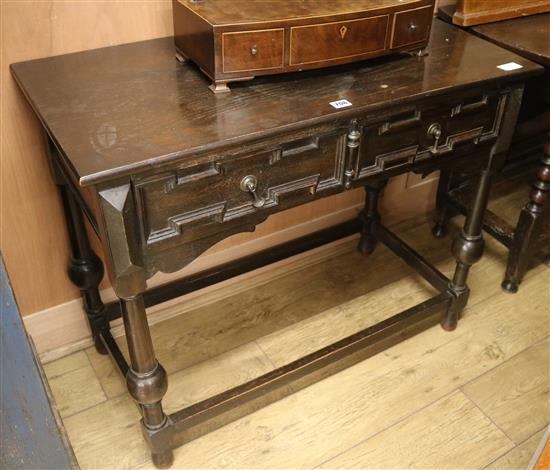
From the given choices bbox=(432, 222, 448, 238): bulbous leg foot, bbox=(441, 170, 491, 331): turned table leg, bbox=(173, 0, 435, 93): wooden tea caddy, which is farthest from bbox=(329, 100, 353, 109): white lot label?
bbox=(432, 222, 448, 238): bulbous leg foot

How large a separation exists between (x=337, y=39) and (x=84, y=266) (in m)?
0.82

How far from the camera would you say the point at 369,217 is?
6.64 feet

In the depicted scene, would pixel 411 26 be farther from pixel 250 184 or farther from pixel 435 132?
pixel 250 184

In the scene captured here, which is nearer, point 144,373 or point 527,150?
point 144,373

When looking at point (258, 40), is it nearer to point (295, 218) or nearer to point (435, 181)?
point (295, 218)

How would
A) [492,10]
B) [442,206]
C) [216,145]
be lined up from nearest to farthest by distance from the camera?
[216,145] < [492,10] < [442,206]

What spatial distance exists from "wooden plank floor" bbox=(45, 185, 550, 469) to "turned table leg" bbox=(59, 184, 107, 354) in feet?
0.51

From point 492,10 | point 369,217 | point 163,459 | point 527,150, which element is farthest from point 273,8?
point 527,150

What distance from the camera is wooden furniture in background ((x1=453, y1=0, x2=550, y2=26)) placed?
163 cm

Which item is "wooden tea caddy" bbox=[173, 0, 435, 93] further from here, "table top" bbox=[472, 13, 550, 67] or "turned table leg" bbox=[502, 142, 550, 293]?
"turned table leg" bbox=[502, 142, 550, 293]

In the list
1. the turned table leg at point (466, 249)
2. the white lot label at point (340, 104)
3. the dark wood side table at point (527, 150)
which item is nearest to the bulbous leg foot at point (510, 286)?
the dark wood side table at point (527, 150)

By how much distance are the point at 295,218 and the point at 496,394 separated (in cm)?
76

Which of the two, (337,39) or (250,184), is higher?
(337,39)

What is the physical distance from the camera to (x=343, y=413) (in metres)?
1.62
